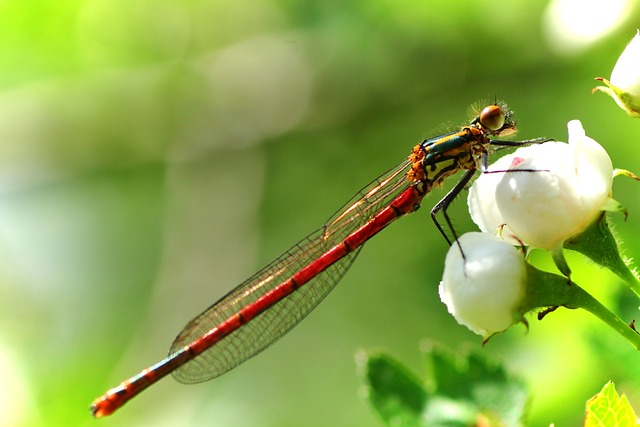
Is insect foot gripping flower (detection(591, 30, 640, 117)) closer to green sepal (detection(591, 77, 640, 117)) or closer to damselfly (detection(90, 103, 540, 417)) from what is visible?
green sepal (detection(591, 77, 640, 117))

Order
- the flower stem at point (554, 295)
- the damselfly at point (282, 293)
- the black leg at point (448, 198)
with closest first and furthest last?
1. the flower stem at point (554, 295)
2. the black leg at point (448, 198)
3. the damselfly at point (282, 293)

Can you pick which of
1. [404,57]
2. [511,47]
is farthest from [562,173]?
[404,57]

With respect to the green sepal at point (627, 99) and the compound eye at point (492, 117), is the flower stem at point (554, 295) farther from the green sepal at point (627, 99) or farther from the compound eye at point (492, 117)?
the compound eye at point (492, 117)

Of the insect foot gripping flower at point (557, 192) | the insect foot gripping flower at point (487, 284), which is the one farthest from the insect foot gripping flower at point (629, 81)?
the insect foot gripping flower at point (487, 284)

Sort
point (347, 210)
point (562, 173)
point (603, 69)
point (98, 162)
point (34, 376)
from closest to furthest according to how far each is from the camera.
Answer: point (562, 173), point (347, 210), point (603, 69), point (34, 376), point (98, 162)

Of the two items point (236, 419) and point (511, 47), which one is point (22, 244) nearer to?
point (236, 419)

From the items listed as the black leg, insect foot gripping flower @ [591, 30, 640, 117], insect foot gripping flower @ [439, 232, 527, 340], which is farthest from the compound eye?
Result: insect foot gripping flower @ [439, 232, 527, 340]

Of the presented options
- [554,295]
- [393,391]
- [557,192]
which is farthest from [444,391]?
[557,192]
